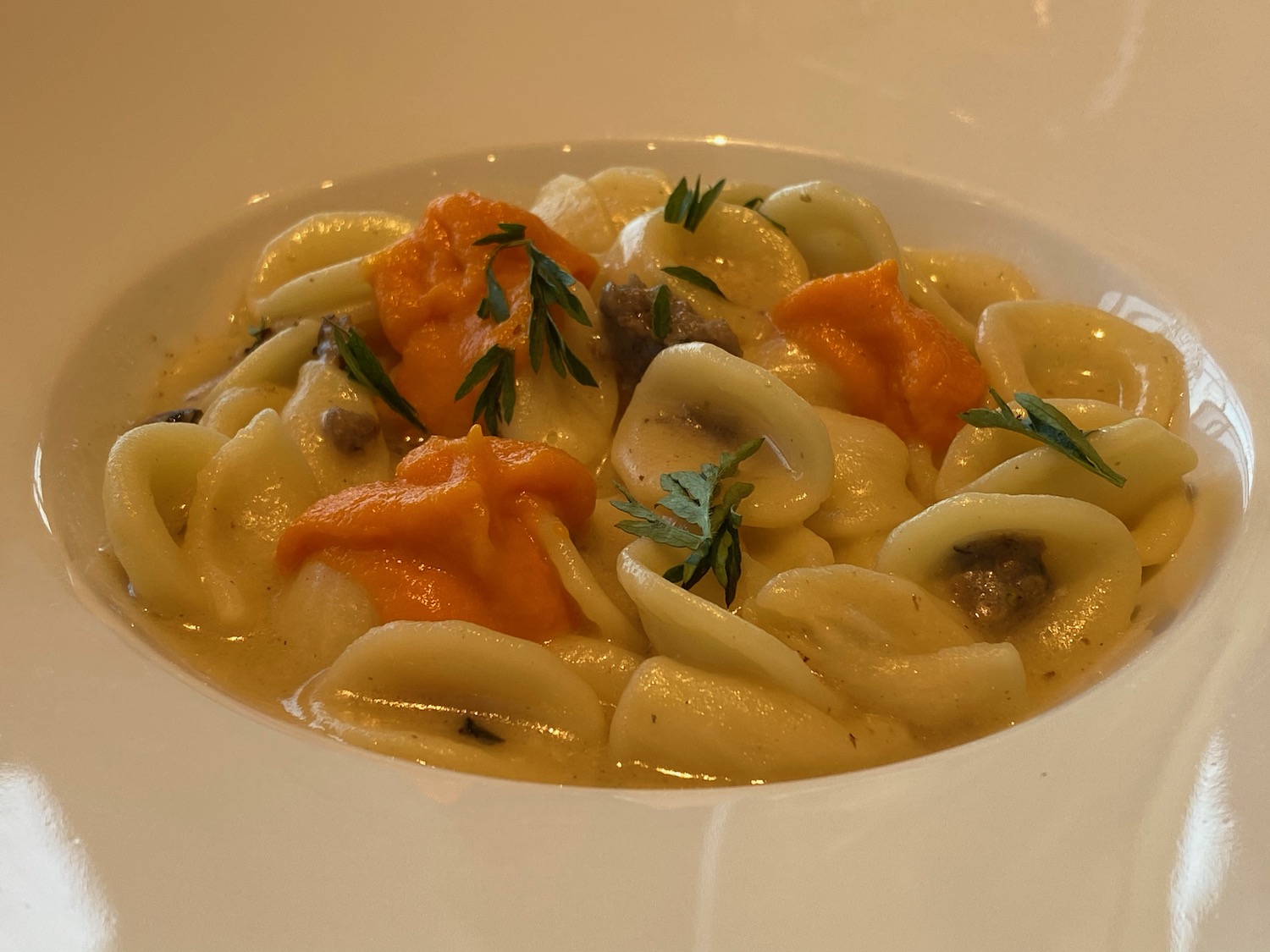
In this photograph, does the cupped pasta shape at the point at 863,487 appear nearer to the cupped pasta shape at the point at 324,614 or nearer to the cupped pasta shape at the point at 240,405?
the cupped pasta shape at the point at 324,614

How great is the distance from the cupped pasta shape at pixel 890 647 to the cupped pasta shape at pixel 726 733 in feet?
0.41

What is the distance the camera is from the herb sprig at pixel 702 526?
97.8 inches

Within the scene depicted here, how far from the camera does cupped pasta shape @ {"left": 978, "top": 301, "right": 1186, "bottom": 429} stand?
10.7 ft

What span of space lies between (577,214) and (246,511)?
5.69 ft

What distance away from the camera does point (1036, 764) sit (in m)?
2.07

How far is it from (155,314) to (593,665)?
2279 millimetres

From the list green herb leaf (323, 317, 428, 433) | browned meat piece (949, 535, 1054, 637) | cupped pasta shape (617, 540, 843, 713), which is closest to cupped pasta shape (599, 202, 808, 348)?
green herb leaf (323, 317, 428, 433)

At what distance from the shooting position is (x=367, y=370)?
10.6ft

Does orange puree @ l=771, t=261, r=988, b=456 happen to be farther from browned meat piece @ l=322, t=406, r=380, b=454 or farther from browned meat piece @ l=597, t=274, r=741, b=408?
browned meat piece @ l=322, t=406, r=380, b=454

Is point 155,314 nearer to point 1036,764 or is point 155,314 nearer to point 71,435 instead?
point 71,435

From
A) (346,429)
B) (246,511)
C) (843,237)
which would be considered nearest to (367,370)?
(346,429)

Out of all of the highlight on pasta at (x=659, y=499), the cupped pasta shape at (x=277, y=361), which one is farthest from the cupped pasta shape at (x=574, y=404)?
the cupped pasta shape at (x=277, y=361)

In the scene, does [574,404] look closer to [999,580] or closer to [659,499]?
[659,499]

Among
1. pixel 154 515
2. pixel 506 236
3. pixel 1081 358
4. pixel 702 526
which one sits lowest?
pixel 154 515
